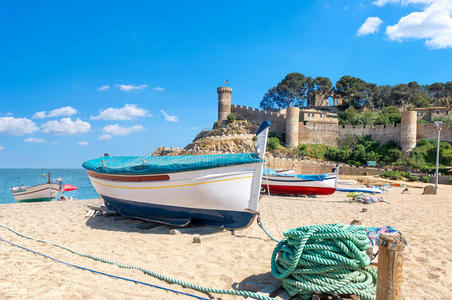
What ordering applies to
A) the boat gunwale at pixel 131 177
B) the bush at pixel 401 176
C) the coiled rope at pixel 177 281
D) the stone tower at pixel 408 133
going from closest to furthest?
the coiled rope at pixel 177 281
the boat gunwale at pixel 131 177
the bush at pixel 401 176
the stone tower at pixel 408 133

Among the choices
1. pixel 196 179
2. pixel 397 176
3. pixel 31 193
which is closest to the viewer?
pixel 196 179

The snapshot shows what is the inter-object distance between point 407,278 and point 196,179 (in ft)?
13.7

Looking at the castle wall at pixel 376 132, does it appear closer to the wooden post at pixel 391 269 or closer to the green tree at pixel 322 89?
the green tree at pixel 322 89

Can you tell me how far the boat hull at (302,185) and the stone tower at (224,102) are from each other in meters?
40.2

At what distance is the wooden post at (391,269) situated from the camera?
2.43 m

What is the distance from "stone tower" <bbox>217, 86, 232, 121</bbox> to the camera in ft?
179

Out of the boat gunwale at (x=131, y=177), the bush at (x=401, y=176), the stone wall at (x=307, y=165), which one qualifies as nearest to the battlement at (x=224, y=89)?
the stone wall at (x=307, y=165)

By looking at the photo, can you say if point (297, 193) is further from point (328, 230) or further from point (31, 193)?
point (31, 193)

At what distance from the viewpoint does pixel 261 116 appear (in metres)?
51.1

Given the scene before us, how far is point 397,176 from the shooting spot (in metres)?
26.7

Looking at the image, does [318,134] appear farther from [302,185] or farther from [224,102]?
[302,185]

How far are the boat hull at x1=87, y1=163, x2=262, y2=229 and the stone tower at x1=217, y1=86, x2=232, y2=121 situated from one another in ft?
156

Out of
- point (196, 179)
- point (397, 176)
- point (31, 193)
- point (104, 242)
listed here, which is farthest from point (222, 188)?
point (397, 176)

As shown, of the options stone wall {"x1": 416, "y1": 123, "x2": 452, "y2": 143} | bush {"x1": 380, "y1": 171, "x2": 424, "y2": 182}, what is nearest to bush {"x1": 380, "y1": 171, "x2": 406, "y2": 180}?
bush {"x1": 380, "y1": 171, "x2": 424, "y2": 182}
